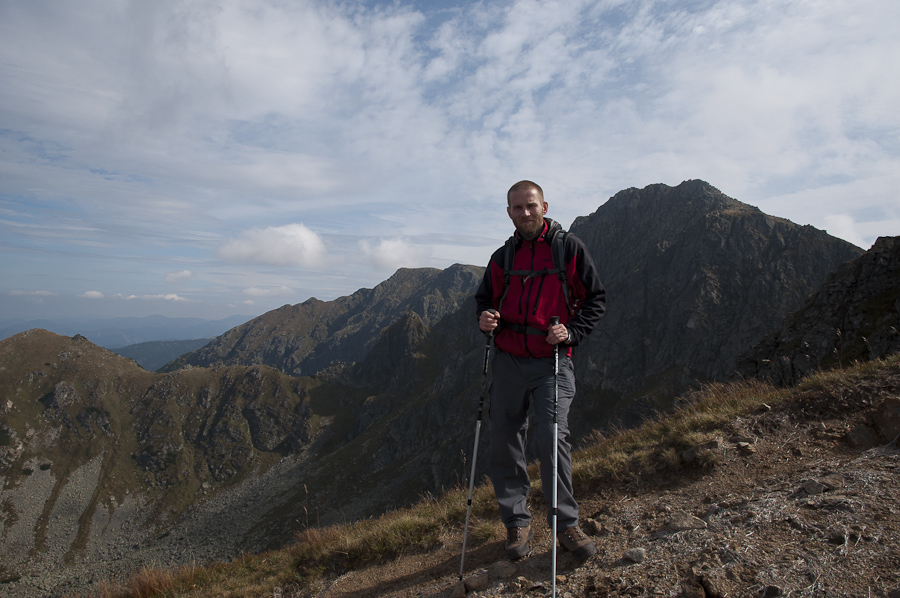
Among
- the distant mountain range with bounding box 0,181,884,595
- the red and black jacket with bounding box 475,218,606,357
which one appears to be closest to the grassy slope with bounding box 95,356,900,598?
the red and black jacket with bounding box 475,218,606,357

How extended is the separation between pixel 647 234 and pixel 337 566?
6408 inches

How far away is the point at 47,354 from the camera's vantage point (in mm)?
176000

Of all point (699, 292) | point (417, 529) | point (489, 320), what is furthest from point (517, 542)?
point (699, 292)

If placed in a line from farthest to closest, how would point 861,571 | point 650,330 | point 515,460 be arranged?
point 650,330 → point 515,460 → point 861,571

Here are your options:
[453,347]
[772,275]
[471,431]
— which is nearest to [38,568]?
[471,431]

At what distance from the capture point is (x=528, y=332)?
5.19 meters

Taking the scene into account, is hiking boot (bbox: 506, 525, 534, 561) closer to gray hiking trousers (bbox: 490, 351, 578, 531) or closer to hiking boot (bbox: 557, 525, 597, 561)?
gray hiking trousers (bbox: 490, 351, 578, 531)

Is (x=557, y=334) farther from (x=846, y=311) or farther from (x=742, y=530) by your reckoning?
(x=846, y=311)

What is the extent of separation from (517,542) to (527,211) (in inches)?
157

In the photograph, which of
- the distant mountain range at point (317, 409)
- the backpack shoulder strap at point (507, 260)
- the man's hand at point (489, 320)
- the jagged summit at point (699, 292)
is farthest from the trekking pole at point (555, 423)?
the jagged summit at point (699, 292)

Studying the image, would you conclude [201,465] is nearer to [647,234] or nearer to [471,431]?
[471,431]

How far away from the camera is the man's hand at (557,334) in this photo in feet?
15.9

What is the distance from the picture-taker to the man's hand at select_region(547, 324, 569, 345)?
15.9ft

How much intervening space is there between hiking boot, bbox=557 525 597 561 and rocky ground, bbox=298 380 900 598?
0.09 m
